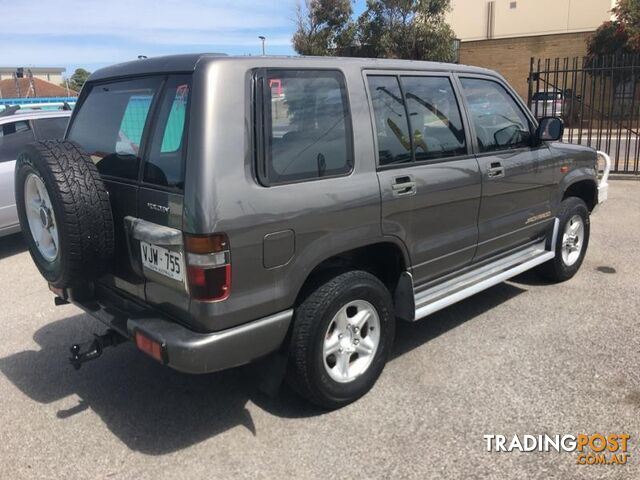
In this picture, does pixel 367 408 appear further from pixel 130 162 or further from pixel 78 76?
pixel 78 76

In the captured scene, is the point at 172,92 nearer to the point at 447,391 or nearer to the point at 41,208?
the point at 41,208

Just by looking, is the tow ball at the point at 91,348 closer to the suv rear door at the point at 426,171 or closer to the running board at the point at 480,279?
the suv rear door at the point at 426,171

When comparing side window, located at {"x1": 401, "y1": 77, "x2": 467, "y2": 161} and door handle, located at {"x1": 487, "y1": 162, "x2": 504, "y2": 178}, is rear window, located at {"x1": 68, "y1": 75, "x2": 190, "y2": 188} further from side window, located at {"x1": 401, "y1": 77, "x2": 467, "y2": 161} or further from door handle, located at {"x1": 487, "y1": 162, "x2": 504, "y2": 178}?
door handle, located at {"x1": 487, "y1": 162, "x2": 504, "y2": 178}

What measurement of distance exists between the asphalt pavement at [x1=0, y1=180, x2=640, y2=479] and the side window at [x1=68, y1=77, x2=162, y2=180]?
139cm

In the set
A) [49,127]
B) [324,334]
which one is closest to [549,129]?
[324,334]

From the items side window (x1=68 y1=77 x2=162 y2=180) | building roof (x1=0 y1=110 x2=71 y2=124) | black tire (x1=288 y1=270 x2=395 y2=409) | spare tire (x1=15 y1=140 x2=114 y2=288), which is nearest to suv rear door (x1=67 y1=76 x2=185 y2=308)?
side window (x1=68 y1=77 x2=162 y2=180)

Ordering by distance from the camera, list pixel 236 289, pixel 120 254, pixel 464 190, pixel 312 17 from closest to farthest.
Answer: pixel 236 289
pixel 120 254
pixel 464 190
pixel 312 17

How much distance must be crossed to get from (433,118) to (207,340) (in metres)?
2.15

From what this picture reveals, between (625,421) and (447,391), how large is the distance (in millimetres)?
981

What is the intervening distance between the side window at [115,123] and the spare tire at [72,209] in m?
0.22

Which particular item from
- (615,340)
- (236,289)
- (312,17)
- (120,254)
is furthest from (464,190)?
(312,17)

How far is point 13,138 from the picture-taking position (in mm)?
7043

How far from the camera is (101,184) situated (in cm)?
281

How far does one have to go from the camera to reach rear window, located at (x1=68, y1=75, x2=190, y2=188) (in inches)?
106
